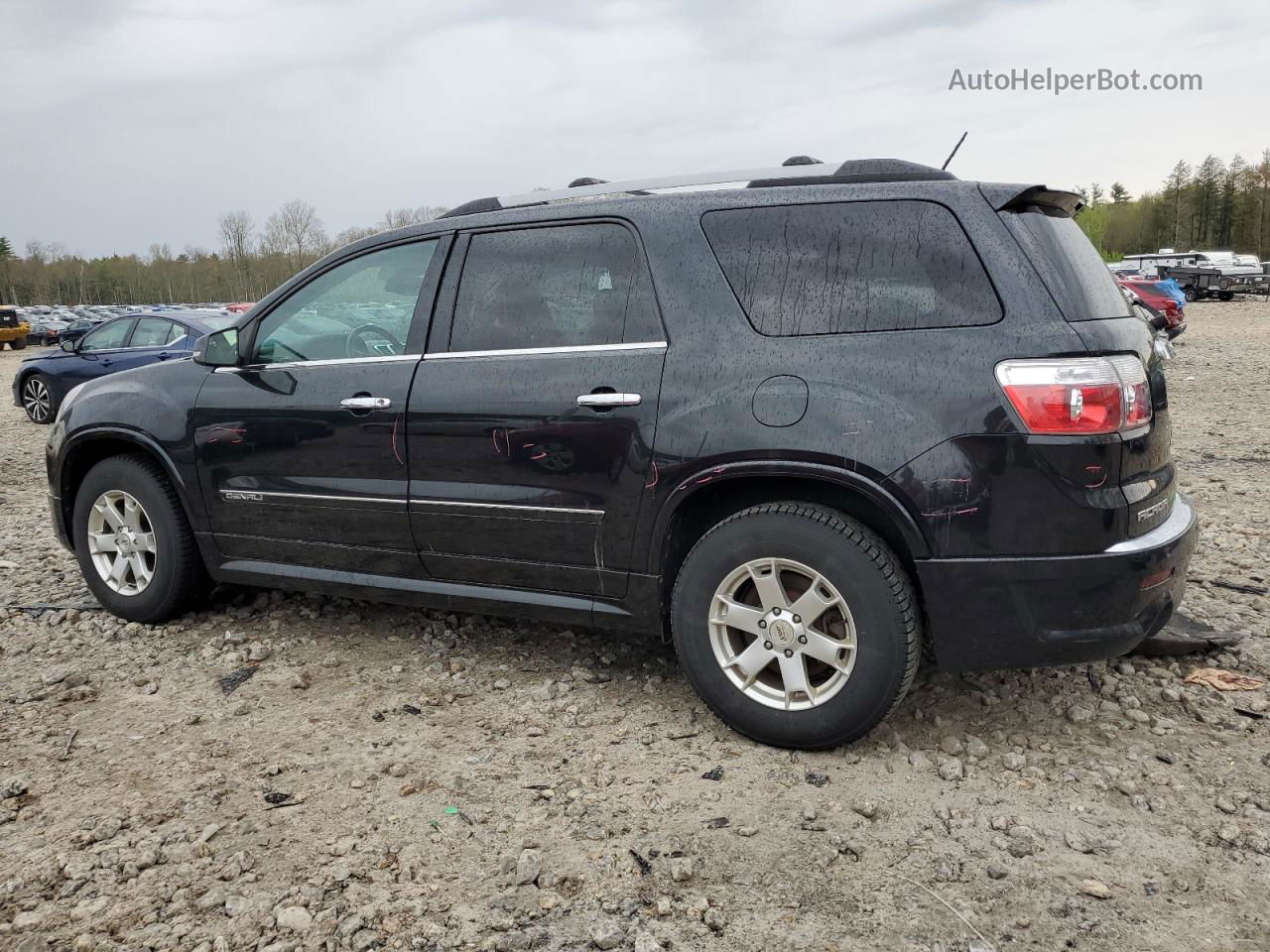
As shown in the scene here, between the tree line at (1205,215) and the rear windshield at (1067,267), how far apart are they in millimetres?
89082

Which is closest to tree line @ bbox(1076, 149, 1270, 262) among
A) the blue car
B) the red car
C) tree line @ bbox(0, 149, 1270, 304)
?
tree line @ bbox(0, 149, 1270, 304)

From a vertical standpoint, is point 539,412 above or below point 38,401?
above

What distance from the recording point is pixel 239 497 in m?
4.23

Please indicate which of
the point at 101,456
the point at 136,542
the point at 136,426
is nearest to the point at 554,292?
the point at 136,426

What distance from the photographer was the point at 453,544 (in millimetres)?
3760

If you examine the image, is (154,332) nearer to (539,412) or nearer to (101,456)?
(101,456)

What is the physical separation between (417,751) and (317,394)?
1.50m

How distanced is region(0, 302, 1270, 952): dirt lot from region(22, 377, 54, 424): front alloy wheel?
10.4 meters

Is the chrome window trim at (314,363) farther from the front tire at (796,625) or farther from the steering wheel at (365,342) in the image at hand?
the front tire at (796,625)

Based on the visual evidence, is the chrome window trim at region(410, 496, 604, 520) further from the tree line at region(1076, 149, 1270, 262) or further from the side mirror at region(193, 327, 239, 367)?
the tree line at region(1076, 149, 1270, 262)

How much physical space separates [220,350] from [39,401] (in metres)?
11.1

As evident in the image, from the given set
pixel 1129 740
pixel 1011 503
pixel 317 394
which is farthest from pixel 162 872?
pixel 1129 740

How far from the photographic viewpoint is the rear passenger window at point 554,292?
347cm

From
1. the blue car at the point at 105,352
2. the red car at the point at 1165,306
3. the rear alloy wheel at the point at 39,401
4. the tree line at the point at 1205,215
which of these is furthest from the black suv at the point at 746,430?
the tree line at the point at 1205,215
